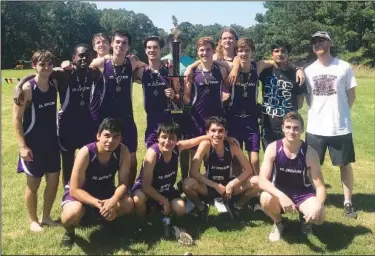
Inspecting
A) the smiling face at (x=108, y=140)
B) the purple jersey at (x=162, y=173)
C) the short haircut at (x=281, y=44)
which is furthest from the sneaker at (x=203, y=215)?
the short haircut at (x=281, y=44)

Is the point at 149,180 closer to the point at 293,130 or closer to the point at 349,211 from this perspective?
the point at 293,130

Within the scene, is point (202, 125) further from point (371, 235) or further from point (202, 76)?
point (371, 235)

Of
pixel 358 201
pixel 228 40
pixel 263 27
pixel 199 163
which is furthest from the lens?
pixel 263 27

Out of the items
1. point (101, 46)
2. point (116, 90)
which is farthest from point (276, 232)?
point (101, 46)

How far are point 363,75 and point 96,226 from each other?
40.4 metres

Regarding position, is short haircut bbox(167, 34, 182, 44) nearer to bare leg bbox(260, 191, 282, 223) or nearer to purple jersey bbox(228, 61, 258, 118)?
purple jersey bbox(228, 61, 258, 118)

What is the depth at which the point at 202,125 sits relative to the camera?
234 inches

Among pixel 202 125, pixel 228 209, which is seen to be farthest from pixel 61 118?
pixel 228 209

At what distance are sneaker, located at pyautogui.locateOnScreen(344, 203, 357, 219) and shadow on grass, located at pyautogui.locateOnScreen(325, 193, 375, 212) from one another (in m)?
0.34

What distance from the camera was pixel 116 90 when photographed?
5.55 m

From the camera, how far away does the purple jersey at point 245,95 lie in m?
5.85

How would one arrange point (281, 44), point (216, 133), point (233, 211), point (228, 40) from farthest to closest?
1. point (228, 40)
2. point (281, 44)
3. point (233, 211)
4. point (216, 133)

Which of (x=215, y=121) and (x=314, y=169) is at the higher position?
(x=215, y=121)

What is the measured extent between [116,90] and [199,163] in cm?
149
